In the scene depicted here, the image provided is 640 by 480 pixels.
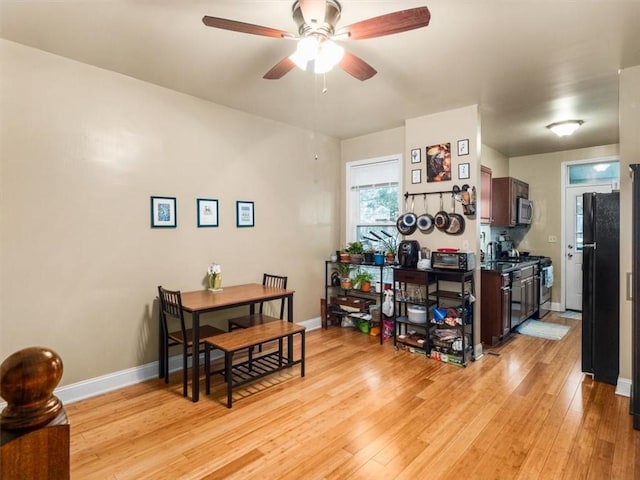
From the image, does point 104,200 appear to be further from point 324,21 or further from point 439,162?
point 439,162

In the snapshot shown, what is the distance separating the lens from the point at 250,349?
326cm

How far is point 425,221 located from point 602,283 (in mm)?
1773

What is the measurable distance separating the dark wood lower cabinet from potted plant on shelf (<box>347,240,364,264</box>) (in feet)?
5.14

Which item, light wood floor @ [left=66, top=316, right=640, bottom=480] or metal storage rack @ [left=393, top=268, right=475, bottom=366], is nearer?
light wood floor @ [left=66, top=316, right=640, bottom=480]

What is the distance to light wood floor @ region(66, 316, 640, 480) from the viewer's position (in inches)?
81.0

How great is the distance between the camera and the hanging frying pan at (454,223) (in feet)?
12.8

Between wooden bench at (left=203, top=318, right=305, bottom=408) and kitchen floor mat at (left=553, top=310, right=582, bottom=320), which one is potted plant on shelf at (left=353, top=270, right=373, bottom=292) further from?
kitchen floor mat at (left=553, top=310, right=582, bottom=320)

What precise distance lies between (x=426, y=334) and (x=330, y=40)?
3.07 meters

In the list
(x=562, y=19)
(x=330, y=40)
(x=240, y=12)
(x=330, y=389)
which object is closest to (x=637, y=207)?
(x=562, y=19)

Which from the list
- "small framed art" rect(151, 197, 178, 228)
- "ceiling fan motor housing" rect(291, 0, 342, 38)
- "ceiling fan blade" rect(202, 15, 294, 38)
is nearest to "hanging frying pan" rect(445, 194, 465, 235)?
"ceiling fan motor housing" rect(291, 0, 342, 38)

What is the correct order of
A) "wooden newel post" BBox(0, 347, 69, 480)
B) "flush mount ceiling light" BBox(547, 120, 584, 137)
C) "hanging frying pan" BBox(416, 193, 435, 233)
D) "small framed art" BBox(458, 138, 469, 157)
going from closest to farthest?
"wooden newel post" BBox(0, 347, 69, 480)
"small framed art" BBox(458, 138, 469, 157)
"hanging frying pan" BBox(416, 193, 435, 233)
"flush mount ceiling light" BBox(547, 120, 584, 137)

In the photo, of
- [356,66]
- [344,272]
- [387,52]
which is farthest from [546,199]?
[356,66]

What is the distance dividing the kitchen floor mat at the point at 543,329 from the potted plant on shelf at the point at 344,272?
2485 millimetres

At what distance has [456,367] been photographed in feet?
11.6
